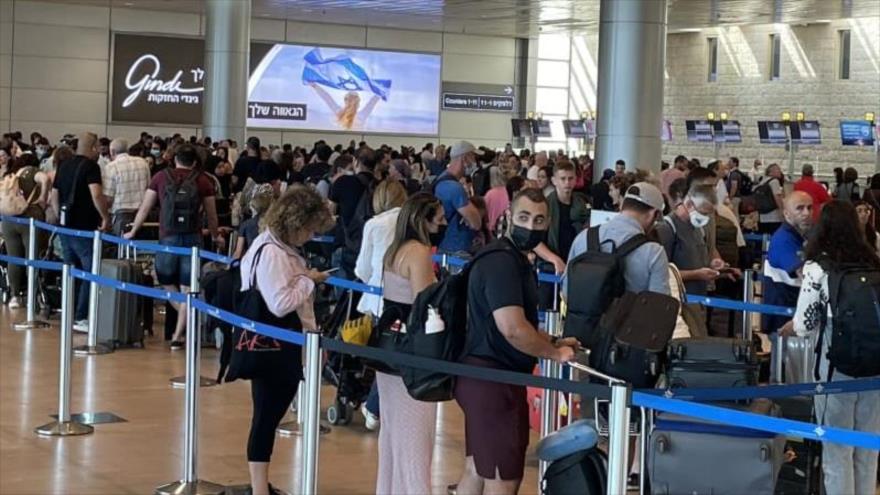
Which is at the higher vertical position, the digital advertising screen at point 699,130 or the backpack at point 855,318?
the digital advertising screen at point 699,130

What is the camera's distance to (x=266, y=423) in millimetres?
6883

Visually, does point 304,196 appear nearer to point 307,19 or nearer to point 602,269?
point 602,269

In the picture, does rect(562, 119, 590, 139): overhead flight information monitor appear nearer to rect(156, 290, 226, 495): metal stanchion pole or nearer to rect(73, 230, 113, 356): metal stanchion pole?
rect(73, 230, 113, 356): metal stanchion pole

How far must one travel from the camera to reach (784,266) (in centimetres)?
864

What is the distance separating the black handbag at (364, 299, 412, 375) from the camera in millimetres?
6332

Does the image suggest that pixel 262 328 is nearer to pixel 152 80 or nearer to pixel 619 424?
pixel 619 424

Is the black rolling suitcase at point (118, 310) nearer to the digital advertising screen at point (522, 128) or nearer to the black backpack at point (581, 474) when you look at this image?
the black backpack at point (581, 474)

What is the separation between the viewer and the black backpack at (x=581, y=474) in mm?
5281

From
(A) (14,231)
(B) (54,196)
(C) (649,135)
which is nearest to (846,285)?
(B) (54,196)

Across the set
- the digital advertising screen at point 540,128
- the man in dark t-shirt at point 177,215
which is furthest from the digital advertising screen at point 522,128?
the man in dark t-shirt at point 177,215

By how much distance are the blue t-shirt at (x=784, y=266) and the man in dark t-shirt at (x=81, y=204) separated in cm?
704

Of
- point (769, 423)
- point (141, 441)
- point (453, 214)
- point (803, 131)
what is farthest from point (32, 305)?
point (803, 131)

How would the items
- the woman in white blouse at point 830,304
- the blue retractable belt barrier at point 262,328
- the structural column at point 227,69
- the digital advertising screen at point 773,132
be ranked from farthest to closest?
the digital advertising screen at point 773,132, the structural column at point 227,69, the woman in white blouse at point 830,304, the blue retractable belt barrier at point 262,328

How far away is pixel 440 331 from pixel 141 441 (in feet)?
12.3
